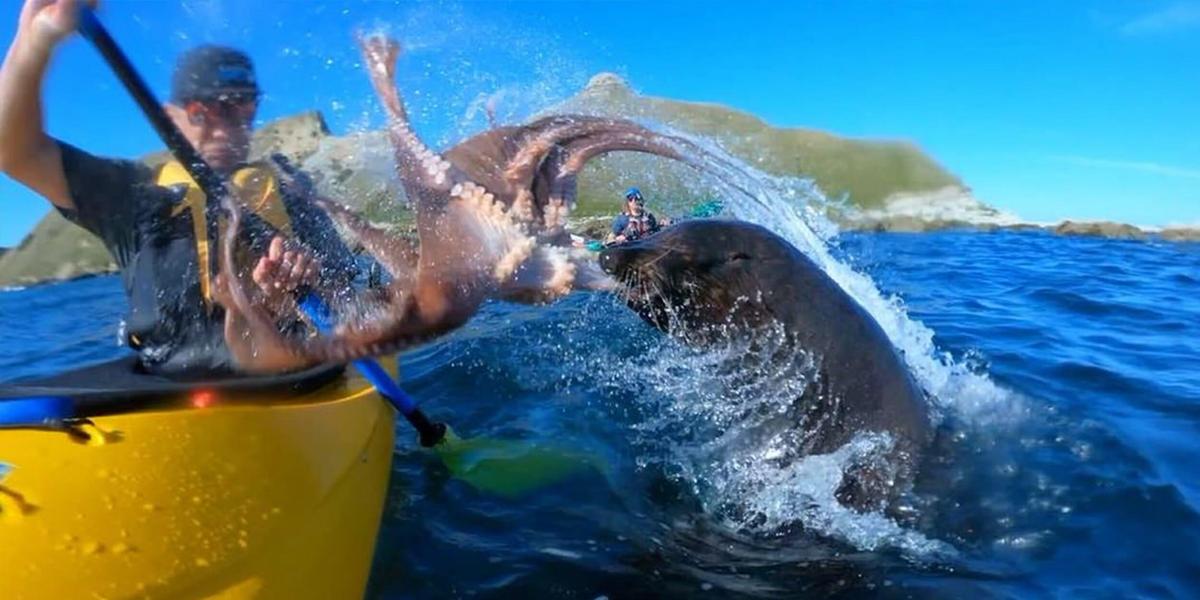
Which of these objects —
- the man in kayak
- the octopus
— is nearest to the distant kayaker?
the man in kayak

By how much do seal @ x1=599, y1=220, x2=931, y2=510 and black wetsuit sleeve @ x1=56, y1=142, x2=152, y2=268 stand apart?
197cm

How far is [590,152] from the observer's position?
2744 millimetres

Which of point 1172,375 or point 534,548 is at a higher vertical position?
point 1172,375

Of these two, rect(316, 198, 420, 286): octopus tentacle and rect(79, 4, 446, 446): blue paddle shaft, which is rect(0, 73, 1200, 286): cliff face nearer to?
rect(316, 198, 420, 286): octopus tentacle

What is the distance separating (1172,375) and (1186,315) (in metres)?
3.82

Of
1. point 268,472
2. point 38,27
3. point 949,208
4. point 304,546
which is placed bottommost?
point 304,546

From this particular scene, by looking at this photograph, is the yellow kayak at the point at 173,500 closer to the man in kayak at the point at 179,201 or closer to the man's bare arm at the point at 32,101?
the man in kayak at the point at 179,201

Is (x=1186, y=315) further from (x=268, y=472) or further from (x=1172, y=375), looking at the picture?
(x=268, y=472)

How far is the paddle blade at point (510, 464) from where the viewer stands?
4477mm

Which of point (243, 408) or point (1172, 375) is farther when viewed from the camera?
point (1172, 375)

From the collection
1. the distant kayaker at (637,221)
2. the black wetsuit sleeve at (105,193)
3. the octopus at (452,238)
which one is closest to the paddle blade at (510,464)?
the octopus at (452,238)

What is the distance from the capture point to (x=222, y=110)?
2422 mm

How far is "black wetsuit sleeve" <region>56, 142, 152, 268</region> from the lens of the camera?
301 cm

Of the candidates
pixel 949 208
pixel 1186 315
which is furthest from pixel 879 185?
pixel 1186 315
